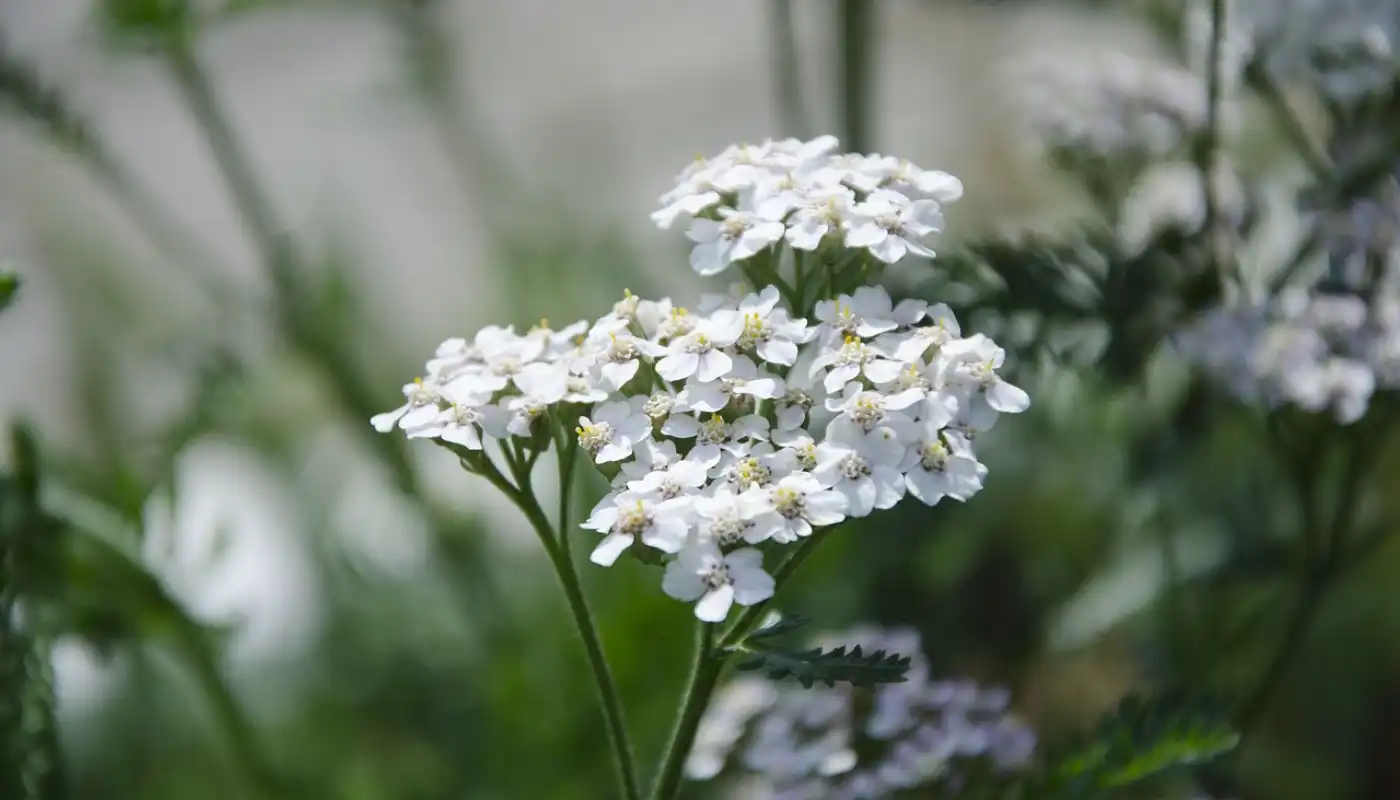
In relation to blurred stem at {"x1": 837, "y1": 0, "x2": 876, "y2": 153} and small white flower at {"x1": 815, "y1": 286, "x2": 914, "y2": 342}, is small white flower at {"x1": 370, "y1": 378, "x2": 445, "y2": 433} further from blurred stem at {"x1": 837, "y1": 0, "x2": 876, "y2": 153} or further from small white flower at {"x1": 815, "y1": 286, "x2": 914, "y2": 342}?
blurred stem at {"x1": 837, "y1": 0, "x2": 876, "y2": 153}

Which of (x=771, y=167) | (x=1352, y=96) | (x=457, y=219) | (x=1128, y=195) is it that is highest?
(x=457, y=219)

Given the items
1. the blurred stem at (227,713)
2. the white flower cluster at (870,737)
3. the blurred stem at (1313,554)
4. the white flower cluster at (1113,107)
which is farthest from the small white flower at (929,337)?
the blurred stem at (227,713)

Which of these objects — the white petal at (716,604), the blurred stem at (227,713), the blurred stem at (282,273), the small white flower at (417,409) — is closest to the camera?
the white petal at (716,604)

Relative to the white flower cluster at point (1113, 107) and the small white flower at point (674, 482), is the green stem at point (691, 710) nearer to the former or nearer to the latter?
the small white flower at point (674, 482)

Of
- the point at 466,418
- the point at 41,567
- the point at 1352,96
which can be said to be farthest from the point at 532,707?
the point at 1352,96

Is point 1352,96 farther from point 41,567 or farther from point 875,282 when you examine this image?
point 41,567

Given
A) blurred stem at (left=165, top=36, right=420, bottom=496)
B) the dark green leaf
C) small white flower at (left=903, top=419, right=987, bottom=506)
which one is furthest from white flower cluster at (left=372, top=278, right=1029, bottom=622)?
blurred stem at (left=165, top=36, right=420, bottom=496)

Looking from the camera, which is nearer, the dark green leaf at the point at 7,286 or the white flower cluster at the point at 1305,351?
the dark green leaf at the point at 7,286

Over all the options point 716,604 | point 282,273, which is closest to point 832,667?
point 716,604
